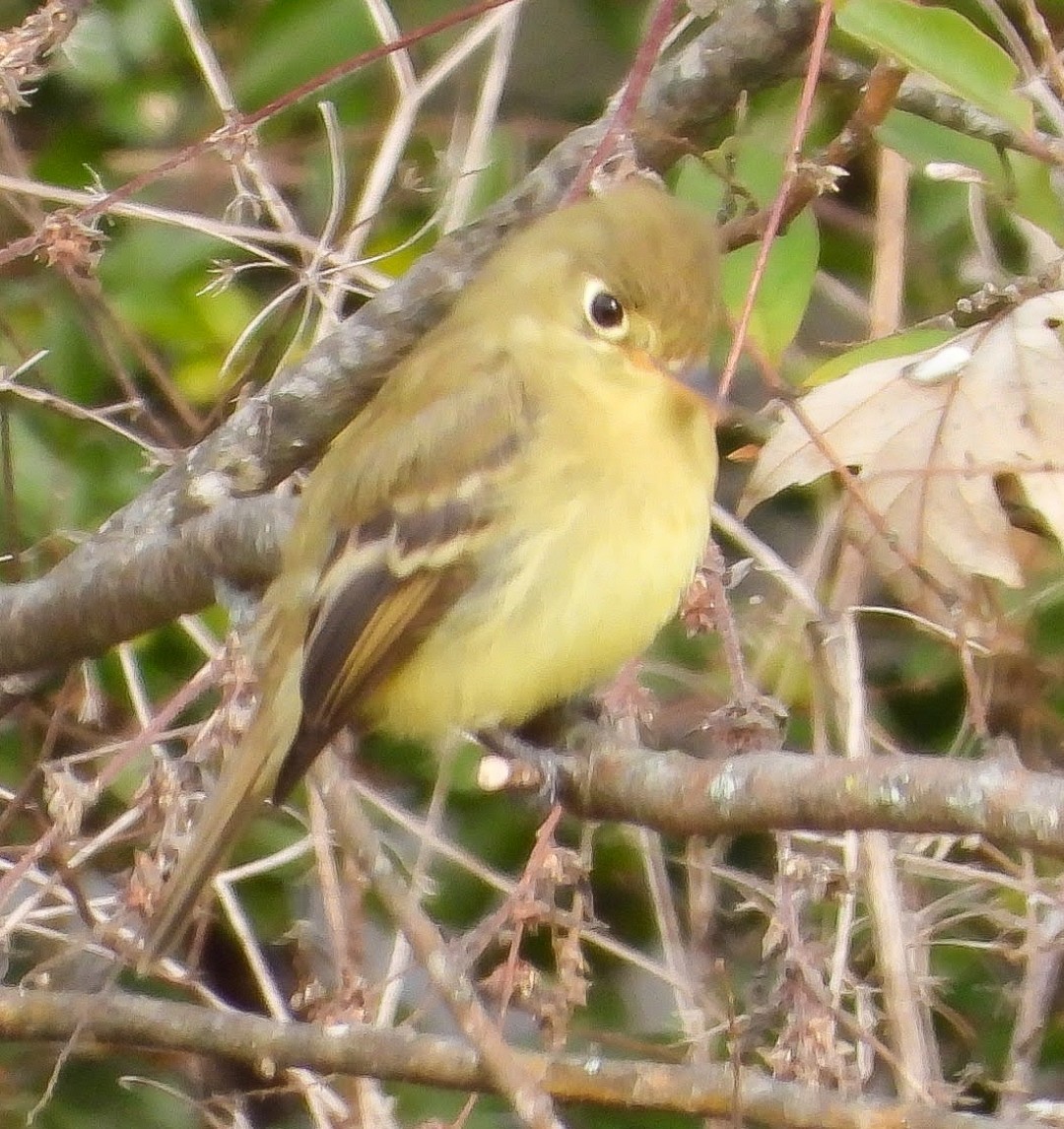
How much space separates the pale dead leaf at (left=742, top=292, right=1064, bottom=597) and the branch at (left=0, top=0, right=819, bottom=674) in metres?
0.48

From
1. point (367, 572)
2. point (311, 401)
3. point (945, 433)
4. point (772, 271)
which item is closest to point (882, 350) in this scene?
point (945, 433)

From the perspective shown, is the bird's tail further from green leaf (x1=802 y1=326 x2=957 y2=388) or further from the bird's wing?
green leaf (x1=802 y1=326 x2=957 y2=388)

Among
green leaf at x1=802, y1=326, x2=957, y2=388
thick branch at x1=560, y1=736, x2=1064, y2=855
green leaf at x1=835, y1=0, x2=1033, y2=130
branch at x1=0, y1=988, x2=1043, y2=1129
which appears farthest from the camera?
green leaf at x1=802, y1=326, x2=957, y2=388

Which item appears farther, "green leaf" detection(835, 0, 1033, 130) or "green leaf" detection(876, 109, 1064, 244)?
"green leaf" detection(876, 109, 1064, 244)

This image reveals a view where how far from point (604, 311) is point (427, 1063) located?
930 mm

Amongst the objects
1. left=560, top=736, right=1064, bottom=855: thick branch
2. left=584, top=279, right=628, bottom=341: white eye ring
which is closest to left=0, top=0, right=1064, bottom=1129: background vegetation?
left=560, top=736, right=1064, bottom=855: thick branch

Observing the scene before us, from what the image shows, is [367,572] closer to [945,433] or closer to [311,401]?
[311,401]

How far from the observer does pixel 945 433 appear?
181cm

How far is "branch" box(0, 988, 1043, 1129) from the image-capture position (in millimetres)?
1515

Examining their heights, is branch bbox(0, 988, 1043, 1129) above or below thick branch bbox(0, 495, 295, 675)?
below

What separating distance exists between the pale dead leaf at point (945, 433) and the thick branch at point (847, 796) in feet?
1.34

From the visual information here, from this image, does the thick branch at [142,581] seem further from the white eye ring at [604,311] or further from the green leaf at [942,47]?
the green leaf at [942,47]

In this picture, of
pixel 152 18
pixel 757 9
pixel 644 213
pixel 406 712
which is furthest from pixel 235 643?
pixel 152 18

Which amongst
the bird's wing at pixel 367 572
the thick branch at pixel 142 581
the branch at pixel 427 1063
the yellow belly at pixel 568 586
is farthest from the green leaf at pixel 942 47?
the branch at pixel 427 1063
